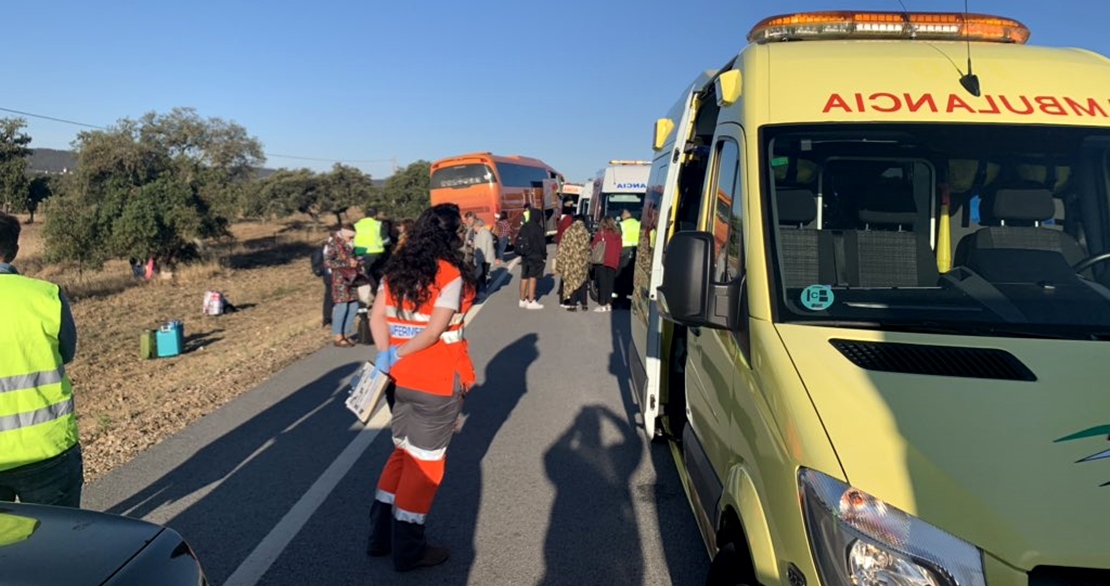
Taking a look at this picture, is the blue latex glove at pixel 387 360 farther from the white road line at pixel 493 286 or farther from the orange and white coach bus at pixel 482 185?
the orange and white coach bus at pixel 482 185

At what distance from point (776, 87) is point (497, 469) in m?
3.45

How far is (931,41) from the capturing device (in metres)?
4.03

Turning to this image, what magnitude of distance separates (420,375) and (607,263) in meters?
9.46

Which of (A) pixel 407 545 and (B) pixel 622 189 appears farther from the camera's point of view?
(B) pixel 622 189

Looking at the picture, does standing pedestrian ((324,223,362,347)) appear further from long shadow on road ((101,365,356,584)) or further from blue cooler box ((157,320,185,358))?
long shadow on road ((101,365,356,584))

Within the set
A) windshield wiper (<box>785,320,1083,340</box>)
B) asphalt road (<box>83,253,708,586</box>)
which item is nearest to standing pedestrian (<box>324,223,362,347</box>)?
asphalt road (<box>83,253,708,586</box>)

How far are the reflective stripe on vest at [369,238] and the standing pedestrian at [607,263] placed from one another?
12.4 ft

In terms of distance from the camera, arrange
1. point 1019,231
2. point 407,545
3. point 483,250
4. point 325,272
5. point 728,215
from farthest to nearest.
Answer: point 483,250, point 325,272, point 407,545, point 728,215, point 1019,231

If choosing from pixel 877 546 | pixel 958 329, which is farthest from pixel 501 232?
pixel 877 546

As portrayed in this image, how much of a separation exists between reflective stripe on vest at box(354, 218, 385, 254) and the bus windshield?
18600 mm

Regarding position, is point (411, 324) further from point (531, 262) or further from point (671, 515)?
point (531, 262)

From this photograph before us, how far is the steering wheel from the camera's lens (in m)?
3.22

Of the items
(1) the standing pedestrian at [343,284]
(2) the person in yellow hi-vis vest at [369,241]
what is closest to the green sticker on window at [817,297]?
(1) the standing pedestrian at [343,284]

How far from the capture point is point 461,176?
101 ft
